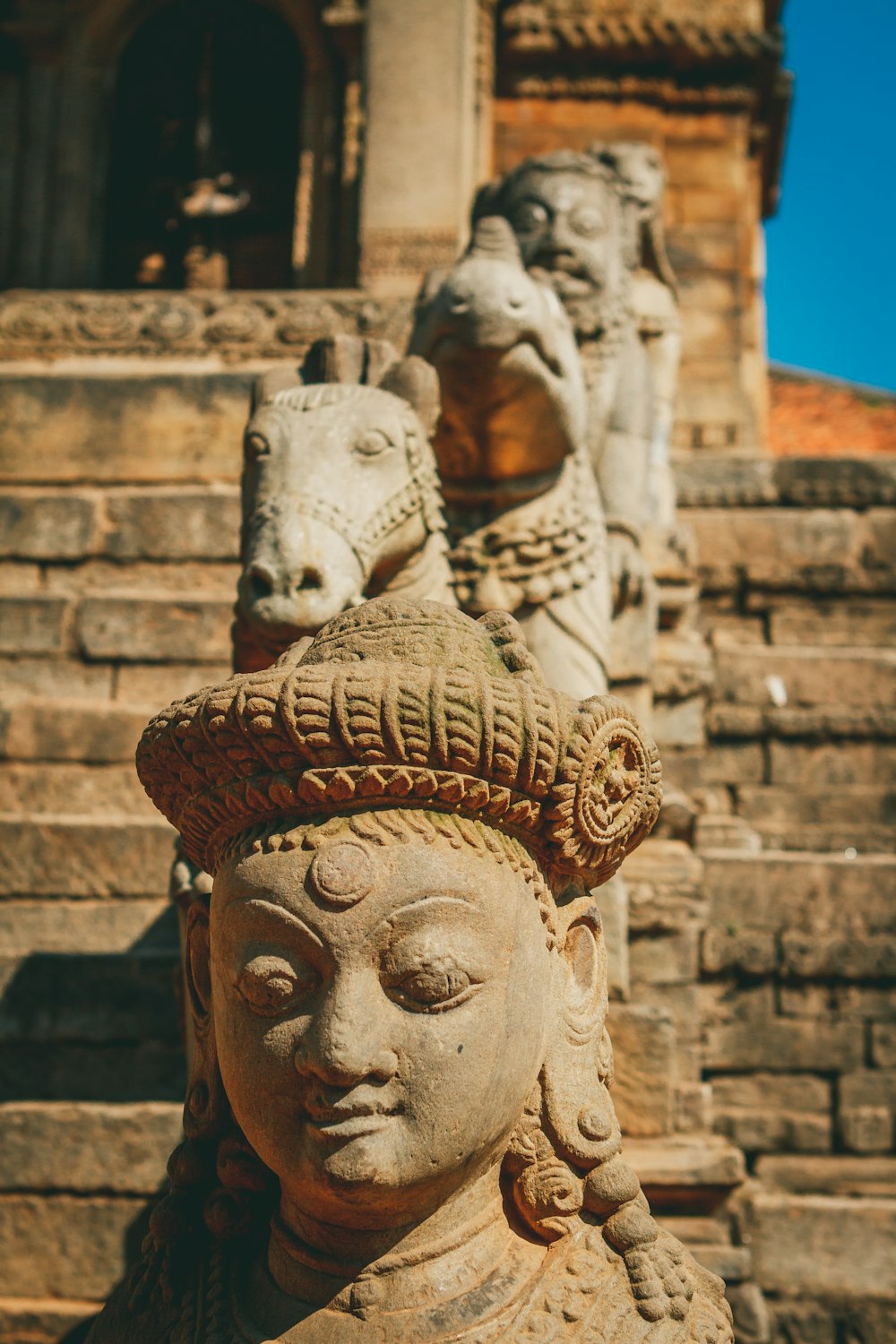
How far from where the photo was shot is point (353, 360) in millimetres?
4227

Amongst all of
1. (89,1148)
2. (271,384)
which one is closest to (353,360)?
(271,384)

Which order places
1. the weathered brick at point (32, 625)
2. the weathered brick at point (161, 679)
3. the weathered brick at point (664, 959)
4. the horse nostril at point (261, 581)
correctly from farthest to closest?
the weathered brick at point (32, 625), the weathered brick at point (161, 679), the weathered brick at point (664, 959), the horse nostril at point (261, 581)

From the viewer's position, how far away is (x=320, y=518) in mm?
3682

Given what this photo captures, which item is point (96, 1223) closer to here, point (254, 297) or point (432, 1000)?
point (432, 1000)

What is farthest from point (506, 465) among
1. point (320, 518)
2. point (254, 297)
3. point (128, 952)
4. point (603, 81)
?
point (603, 81)

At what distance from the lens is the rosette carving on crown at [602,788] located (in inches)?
106

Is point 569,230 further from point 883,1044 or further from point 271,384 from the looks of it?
point 883,1044

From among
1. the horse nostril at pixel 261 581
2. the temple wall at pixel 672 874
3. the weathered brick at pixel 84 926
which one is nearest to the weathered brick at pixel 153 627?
the temple wall at pixel 672 874

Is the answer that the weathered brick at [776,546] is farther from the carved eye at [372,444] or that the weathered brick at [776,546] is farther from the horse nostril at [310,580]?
the horse nostril at [310,580]

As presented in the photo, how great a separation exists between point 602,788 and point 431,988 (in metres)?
0.51

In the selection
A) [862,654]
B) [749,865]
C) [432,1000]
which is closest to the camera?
[432,1000]

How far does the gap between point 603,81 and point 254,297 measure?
401 cm

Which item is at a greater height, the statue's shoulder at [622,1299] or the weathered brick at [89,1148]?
the statue's shoulder at [622,1299]

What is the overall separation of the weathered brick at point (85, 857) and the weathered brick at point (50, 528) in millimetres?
1916
